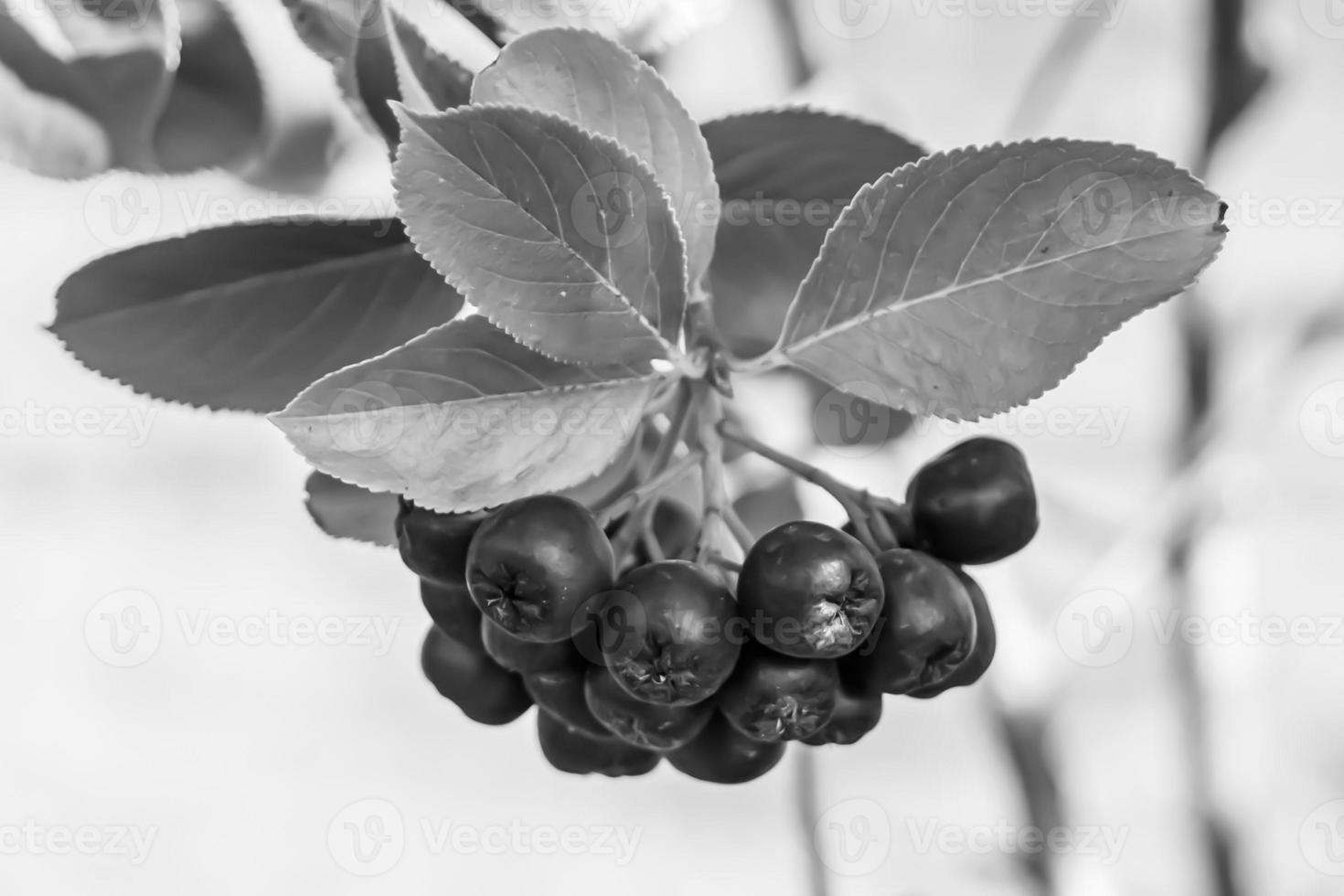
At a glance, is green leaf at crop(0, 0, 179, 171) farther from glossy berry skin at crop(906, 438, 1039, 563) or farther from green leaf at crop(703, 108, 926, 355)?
glossy berry skin at crop(906, 438, 1039, 563)

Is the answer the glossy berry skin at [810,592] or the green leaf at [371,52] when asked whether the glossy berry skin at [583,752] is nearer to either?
the glossy berry skin at [810,592]

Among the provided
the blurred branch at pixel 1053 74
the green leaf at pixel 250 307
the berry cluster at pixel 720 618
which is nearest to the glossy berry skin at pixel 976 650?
the berry cluster at pixel 720 618

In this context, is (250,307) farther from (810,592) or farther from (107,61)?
(810,592)

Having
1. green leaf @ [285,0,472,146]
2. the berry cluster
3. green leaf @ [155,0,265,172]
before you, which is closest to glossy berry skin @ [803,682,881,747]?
the berry cluster

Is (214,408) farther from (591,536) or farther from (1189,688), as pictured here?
(1189,688)

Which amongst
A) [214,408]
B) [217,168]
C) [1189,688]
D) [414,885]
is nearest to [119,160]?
[217,168]

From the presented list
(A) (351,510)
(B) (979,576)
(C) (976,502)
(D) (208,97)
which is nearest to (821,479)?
(C) (976,502)
